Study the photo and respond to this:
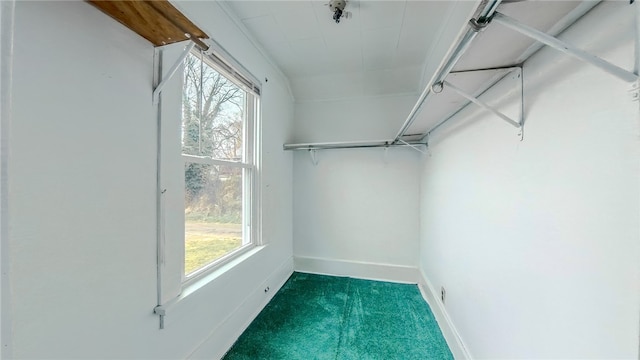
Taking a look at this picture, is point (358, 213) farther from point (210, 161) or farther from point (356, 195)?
point (210, 161)

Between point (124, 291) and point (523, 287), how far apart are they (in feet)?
5.51

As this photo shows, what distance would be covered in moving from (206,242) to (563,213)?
1.84 m

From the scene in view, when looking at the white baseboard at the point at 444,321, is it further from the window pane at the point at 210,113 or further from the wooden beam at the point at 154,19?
the wooden beam at the point at 154,19

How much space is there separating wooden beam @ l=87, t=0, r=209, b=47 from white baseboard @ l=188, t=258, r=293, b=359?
1705 millimetres

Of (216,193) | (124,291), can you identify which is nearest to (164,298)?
(124,291)

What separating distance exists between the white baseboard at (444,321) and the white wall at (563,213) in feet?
0.53

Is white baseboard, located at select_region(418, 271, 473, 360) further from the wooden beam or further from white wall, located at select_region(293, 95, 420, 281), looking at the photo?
the wooden beam

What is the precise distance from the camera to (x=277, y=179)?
257 centimetres

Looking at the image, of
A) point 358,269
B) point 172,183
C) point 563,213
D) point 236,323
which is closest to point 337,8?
point 172,183

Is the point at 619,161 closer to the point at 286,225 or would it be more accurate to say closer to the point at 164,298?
the point at 164,298

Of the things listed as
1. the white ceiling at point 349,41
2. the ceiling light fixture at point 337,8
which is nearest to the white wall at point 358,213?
the white ceiling at point 349,41

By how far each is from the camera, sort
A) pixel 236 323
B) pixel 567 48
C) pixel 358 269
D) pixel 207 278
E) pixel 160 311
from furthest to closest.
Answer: pixel 358 269
pixel 236 323
pixel 207 278
pixel 160 311
pixel 567 48

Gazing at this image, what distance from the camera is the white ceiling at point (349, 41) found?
1.64m

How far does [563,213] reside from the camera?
→ 73 centimetres
